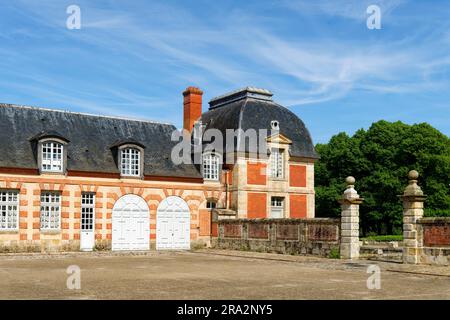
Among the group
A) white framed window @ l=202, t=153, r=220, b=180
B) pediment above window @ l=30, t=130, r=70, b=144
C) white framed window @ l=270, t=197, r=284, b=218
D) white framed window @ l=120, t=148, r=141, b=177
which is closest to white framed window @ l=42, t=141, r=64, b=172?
pediment above window @ l=30, t=130, r=70, b=144

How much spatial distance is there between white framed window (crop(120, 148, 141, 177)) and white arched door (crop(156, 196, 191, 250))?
2.10 meters

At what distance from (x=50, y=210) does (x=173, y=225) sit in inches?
244

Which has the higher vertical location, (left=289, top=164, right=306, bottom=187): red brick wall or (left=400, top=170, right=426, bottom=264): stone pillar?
(left=289, top=164, right=306, bottom=187): red brick wall

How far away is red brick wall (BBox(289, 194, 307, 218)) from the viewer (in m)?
33.4

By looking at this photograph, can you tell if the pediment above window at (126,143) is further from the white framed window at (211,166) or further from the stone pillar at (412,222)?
the stone pillar at (412,222)

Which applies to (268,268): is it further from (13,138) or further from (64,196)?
(13,138)

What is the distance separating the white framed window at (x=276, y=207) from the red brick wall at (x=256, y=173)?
1.25 meters

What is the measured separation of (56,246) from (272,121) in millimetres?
13376

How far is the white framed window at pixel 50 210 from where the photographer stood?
27.2 m

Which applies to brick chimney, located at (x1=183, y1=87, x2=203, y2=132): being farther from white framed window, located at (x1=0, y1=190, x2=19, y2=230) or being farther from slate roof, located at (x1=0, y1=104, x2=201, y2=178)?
white framed window, located at (x1=0, y1=190, x2=19, y2=230)

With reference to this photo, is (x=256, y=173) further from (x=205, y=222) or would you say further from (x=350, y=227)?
(x=350, y=227)

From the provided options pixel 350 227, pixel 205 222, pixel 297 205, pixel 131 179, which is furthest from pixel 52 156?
pixel 350 227

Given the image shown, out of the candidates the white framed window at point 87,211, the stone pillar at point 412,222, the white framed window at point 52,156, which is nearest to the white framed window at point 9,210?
the white framed window at point 52,156
